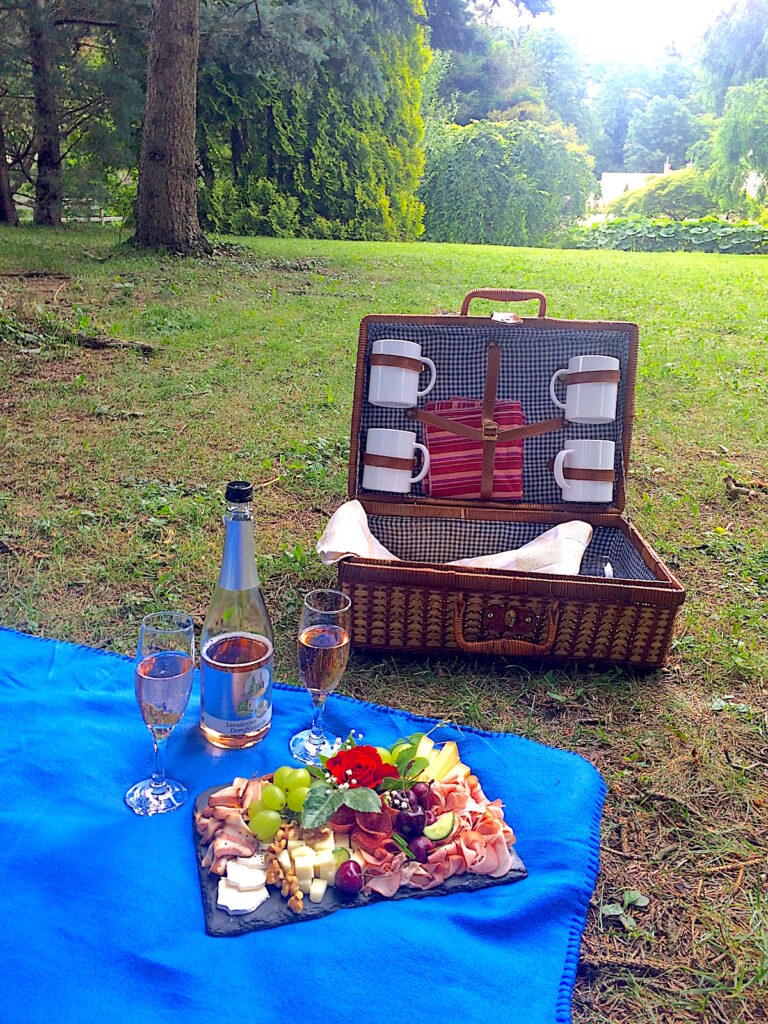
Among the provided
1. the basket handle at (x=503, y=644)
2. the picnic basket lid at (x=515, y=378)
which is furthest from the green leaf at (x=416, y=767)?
the picnic basket lid at (x=515, y=378)

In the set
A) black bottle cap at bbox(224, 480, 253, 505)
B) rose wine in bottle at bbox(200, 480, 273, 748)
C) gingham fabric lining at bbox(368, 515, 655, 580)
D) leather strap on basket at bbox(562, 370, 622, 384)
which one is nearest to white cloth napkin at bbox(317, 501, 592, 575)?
gingham fabric lining at bbox(368, 515, 655, 580)

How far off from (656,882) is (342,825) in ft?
2.20

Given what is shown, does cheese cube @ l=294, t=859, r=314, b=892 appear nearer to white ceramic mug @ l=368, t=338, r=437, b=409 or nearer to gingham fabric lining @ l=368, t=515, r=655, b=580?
gingham fabric lining @ l=368, t=515, r=655, b=580

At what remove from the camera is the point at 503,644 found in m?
2.18

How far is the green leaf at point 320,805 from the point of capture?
135 cm

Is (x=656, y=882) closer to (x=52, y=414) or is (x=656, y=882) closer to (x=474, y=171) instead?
(x=52, y=414)

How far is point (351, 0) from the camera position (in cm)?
915

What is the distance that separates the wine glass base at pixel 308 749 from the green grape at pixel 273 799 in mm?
248

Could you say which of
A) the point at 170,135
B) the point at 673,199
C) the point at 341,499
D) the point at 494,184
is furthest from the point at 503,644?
the point at 673,199

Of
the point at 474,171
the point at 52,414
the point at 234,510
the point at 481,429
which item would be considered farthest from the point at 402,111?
the point at 234,510

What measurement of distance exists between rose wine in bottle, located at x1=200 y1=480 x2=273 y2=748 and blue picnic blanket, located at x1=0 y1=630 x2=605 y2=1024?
7 centimetres

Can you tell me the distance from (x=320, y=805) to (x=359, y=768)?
4.0 inches

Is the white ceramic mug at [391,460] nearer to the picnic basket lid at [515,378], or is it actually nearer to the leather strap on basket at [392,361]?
the picnic basket lid at [515,378]

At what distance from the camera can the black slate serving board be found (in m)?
1.32
